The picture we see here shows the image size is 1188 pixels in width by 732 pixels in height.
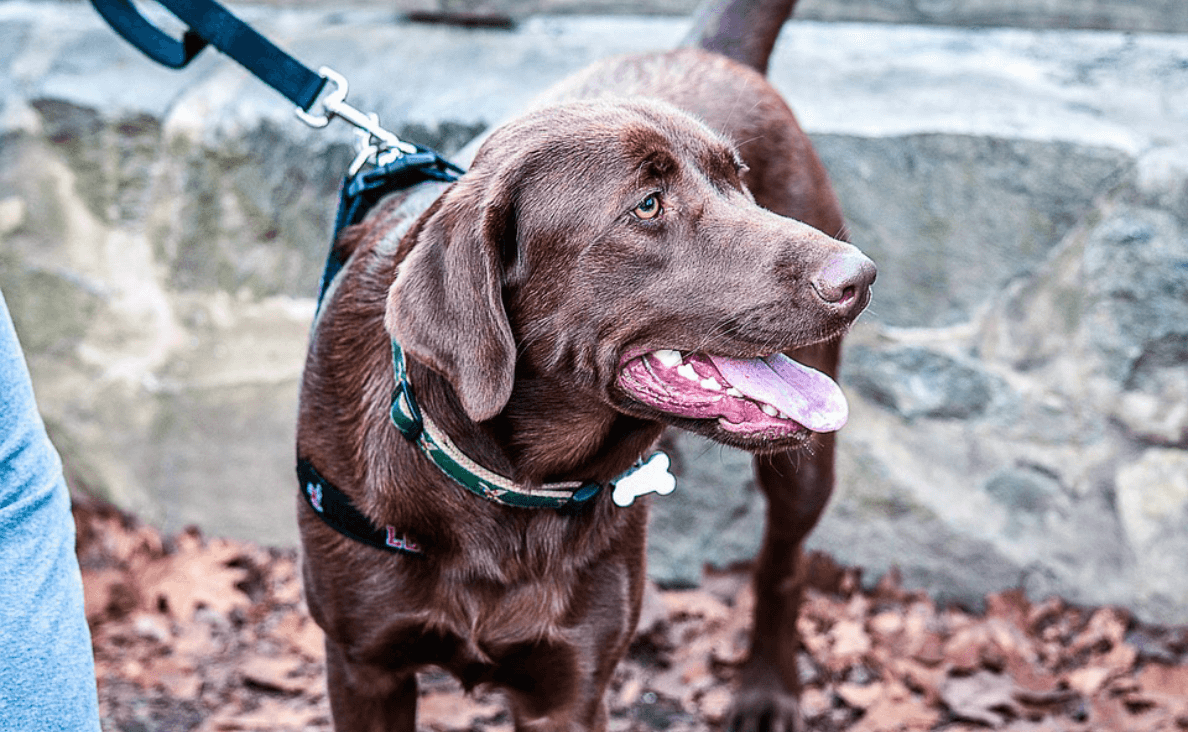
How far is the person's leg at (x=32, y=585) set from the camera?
1.77m

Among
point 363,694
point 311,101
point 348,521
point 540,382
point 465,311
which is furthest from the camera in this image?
point 311,101

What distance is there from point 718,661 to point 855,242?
129 cm

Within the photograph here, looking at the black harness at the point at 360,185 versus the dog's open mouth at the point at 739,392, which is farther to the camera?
the black harness at the point at 360,185

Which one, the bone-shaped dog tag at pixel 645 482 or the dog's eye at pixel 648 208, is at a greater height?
the dog's eye at pixel 648 208

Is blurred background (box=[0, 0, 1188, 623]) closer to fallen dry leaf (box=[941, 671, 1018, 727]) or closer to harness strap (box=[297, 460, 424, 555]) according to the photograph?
fallen dry leaf (box=[941, 671, 1018, 727])

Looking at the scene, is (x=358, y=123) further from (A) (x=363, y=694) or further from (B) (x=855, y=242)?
(B) (x=855, y=242)

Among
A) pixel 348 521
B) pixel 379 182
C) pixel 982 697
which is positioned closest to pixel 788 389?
pixel 348 521

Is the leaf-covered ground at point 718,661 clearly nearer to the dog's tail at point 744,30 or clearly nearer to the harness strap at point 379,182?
the harness strap at point 379,182

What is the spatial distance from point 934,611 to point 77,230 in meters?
3.00

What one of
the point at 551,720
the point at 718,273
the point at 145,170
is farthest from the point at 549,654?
the point at 145,170

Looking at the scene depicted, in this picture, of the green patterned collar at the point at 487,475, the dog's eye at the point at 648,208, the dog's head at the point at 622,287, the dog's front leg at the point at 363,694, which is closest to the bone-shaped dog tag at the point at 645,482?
the green patterned collar at the point at 487,475

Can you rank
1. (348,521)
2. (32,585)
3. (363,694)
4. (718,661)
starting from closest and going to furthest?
(32,585) < (348,521) < (363,694) < (718,661)

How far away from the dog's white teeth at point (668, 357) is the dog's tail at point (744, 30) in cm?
140

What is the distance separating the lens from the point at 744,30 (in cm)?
Result: 323
